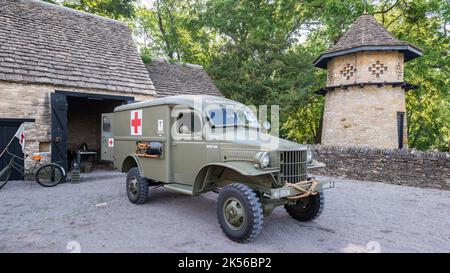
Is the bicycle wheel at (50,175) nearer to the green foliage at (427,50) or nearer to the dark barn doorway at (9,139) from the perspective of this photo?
the dark barn doorway at (9,139)

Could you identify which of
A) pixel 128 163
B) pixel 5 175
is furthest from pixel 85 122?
pixel 128 163

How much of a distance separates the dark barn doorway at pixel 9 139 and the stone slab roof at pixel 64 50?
1.38 meters

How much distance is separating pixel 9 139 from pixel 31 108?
1231 mm

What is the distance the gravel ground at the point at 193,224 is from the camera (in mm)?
4395

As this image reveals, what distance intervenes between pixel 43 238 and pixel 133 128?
10.5 feet

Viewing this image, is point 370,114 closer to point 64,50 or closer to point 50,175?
point 50,175

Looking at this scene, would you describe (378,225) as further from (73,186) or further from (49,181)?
(49,181)

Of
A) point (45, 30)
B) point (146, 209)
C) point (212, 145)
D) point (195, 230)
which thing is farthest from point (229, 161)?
point (45, 30)

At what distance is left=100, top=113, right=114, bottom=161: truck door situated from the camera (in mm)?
8703

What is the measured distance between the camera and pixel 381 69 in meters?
13.4

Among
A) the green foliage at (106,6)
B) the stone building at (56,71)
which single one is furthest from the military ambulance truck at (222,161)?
the green foliage at (106,6)

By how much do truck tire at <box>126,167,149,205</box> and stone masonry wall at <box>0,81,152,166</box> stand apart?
16.9 ft

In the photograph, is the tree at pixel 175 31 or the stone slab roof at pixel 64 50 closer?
the stone slab roof at pixel 64 50

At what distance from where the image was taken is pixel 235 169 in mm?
4602
